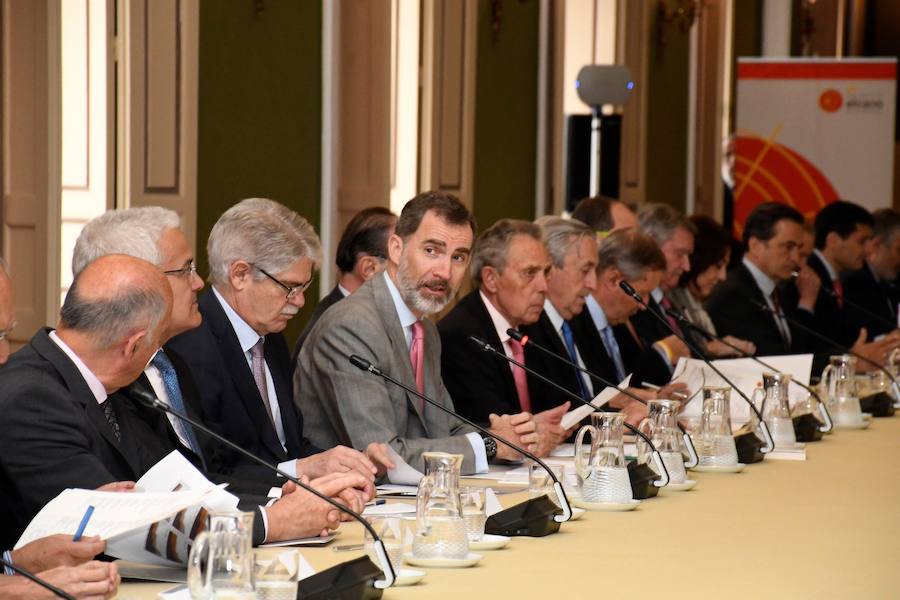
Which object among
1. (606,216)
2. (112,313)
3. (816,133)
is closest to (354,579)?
(112,313)

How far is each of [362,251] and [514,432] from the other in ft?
4.64

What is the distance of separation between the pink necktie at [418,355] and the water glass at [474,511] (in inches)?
51.8

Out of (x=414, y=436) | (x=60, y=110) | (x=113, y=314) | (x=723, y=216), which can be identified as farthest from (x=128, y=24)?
(x=723, y=216)

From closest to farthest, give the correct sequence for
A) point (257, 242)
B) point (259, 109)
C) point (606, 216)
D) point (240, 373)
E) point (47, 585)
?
point (47, 585), point (240, 373), point (257, 242), point (259, 109), point (606, 216)

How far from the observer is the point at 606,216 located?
690cm

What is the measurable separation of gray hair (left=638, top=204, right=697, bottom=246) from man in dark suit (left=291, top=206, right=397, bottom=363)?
1.84 metres

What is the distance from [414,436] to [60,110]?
211 cm

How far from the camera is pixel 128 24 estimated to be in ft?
18.3

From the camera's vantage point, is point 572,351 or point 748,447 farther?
point 572,351

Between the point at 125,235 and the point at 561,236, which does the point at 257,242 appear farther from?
the point at 561,236

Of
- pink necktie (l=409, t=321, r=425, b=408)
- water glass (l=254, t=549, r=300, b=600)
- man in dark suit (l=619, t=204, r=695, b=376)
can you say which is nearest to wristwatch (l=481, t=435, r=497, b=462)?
pink necktie (l=409, t=321, r=425, b=408)

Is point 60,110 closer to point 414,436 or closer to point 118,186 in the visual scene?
point 118,186

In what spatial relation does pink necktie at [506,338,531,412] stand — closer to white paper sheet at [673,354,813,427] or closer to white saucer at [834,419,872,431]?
white paper sheet at [673,354,813,427]

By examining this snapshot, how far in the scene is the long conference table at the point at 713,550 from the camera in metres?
2.55
